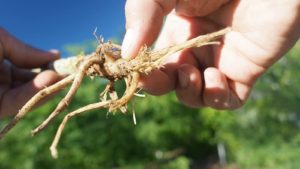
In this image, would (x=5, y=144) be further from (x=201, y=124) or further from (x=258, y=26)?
(x=201, y=124)

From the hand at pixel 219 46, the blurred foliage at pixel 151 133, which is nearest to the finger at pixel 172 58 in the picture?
the hand at pixel 219 46

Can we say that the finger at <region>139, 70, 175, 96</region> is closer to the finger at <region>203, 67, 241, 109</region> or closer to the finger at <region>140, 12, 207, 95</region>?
the finger at <region>140, 12, 207, 95</region>

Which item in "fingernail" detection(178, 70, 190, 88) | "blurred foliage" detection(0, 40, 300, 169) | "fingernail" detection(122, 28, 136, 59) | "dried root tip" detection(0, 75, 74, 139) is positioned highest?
"fingernail" detection(122, 28, 136, 59)

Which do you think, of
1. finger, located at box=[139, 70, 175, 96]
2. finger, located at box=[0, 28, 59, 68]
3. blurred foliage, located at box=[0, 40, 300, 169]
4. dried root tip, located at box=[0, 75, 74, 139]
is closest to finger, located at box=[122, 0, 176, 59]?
finger, located at box=[139, 70, 175, 96]

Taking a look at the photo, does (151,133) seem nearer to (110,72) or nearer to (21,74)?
(21,74)

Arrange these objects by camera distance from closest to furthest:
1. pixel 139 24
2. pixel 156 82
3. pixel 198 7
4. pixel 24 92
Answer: pixel 139 24 → pixel 156 82 → pixel 198 7 → pixel 24 92

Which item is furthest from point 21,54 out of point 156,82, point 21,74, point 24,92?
point 156,82
